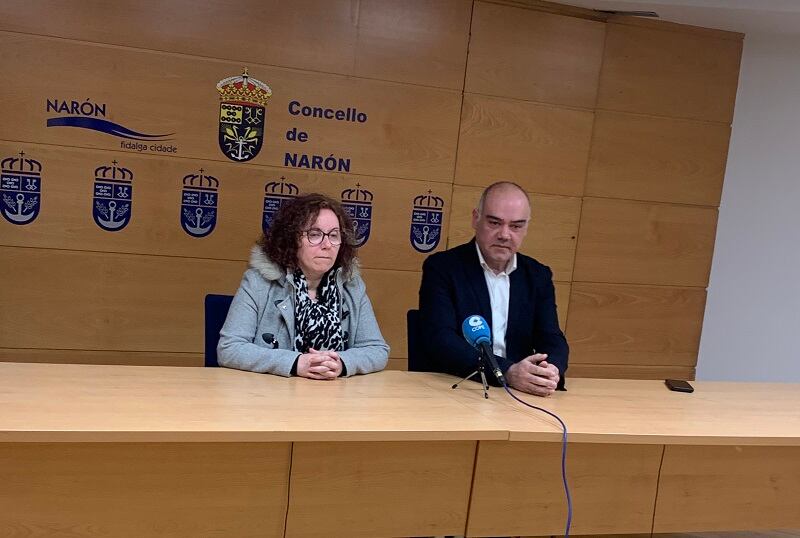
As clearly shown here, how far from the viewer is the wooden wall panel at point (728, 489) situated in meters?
2.47

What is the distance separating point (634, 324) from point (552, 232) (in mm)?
907

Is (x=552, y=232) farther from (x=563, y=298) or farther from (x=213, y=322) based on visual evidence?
(x=213, y=322)

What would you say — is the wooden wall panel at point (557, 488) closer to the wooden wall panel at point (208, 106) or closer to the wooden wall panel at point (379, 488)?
the wooden wall panel at point (379, 488)

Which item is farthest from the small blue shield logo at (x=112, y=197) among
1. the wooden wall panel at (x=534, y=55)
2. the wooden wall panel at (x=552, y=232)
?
the wooden wall panel at (x=534, y=55)

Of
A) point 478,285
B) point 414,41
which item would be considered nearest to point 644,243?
point 414,41

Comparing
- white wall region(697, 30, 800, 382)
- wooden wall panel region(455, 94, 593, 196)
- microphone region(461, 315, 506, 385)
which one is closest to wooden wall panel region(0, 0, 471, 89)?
wooden wall panel region(455, 94, 593, 196)

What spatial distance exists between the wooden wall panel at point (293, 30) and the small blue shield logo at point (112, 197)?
0.70 metres

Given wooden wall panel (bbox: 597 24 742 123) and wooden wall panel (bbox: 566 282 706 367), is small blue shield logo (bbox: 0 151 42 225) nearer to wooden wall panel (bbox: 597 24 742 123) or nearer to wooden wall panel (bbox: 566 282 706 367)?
wooden wall panel (bbox: 566 282 706 367)

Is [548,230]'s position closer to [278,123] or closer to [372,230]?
[372,230]

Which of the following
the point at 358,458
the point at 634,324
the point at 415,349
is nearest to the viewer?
the point at 358,458

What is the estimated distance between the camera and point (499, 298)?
316 cm

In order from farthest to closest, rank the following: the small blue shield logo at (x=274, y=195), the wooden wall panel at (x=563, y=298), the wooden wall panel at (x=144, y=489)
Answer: the wooden wall panel at (x=563, y=298) → the small blue shield logo at (x=274, y=195) → the wooden wall panel at (x=144, y=489)

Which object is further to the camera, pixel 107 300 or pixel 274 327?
pixel 107 300

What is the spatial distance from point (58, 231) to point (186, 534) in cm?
260
